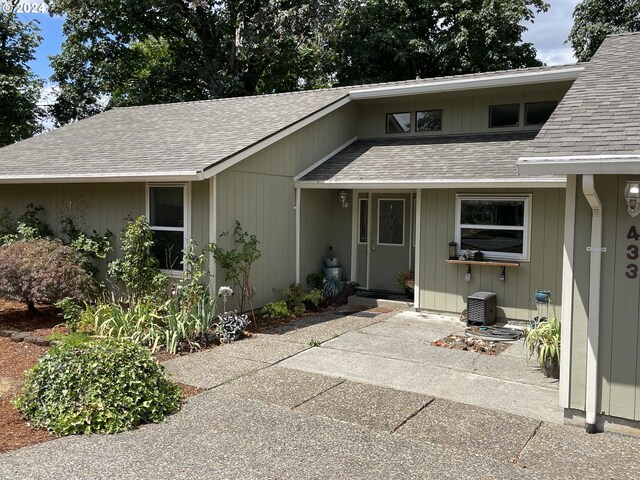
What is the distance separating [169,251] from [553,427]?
676 cm

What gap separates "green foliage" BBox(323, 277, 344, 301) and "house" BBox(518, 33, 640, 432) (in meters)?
6.51

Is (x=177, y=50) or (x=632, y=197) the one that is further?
(x=177, y=50)

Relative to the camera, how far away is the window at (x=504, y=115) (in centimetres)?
1120

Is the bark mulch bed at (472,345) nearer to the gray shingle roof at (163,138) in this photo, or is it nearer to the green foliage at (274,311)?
the green foliage at (274,311)

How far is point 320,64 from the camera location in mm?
23812

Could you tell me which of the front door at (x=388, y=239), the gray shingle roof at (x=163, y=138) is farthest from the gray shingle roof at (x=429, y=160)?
the gray shingle roof at (x=163, y=138)

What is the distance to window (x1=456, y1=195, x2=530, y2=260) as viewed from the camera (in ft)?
30.2

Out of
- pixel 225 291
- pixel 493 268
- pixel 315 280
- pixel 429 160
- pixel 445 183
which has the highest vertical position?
pixel 429 160

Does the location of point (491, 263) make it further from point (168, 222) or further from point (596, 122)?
point (168, 222)

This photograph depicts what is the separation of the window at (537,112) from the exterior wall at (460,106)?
0.09 metres

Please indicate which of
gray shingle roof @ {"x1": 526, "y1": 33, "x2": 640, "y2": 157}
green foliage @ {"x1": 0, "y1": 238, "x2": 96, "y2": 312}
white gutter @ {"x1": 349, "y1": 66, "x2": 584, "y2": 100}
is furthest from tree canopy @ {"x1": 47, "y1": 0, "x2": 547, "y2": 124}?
green foliage @ {"x1": 0, "y1": 238, "x2": 96, "y2": 312}

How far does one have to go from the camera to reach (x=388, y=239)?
1148 cm

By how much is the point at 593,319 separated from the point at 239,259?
5722 millimetres

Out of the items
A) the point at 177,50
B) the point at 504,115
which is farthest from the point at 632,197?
the point at 177,50
